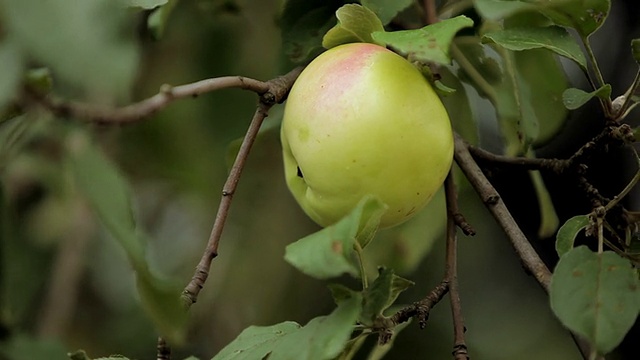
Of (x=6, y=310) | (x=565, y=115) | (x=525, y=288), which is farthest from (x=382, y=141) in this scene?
(x=525, y=288)

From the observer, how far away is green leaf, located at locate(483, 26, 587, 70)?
51 centimetres

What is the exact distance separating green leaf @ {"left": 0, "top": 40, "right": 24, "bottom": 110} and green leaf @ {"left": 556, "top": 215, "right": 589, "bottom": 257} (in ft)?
1.09

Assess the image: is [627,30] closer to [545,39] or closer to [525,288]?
[525,288]

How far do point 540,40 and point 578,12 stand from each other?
0.03 metres

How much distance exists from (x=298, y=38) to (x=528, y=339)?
3.19 ft

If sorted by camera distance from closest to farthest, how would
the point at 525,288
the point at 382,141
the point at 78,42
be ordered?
the point at 78,42
the point at 382,141
the point at 525,288

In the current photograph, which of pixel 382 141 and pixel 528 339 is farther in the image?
pixel 528 339

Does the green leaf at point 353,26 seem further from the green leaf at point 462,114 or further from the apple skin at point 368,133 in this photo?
the green leaf at point 462,114

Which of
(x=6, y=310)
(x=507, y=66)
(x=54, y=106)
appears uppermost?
(x=54, y=106)

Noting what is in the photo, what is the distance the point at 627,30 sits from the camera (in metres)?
1.51

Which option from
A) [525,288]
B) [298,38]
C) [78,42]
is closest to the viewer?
[78,42]

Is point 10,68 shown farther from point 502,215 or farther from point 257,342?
point 502,215

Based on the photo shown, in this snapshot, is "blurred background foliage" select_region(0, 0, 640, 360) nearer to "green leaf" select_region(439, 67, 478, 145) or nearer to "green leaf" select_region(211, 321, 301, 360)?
"green leaf" select_region(439, 67, 478, 145)

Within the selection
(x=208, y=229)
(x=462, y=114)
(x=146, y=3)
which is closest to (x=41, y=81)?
(x=146, y=3)
